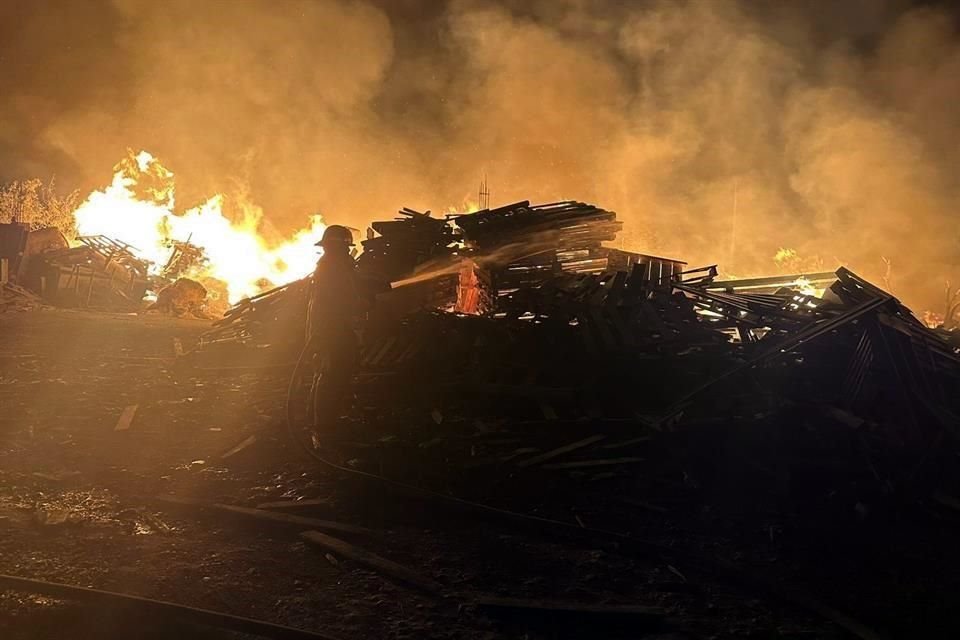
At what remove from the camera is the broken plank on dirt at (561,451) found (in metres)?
5.71

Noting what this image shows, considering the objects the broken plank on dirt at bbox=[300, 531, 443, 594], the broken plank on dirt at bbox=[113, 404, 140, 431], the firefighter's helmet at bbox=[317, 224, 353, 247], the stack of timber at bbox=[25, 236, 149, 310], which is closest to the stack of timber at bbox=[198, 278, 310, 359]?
the broken plank on dirt at bbox=[113, 404, 140, 431]

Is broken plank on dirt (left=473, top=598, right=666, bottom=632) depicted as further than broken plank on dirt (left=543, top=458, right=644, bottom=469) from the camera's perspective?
No

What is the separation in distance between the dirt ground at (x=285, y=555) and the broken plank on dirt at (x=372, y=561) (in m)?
0.06

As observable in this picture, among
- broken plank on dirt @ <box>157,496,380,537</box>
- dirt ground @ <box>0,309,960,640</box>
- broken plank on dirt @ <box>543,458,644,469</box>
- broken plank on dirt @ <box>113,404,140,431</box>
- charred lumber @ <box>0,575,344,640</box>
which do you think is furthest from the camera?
broken plank on dirt @ <box>113,404,140,431</box>

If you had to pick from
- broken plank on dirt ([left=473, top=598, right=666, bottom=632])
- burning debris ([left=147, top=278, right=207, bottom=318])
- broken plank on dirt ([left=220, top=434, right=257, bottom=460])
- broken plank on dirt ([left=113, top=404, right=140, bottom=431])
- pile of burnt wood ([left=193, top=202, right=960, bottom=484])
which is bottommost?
broken plank on dirt ([left=473, top=598, right=666, bottom=632])

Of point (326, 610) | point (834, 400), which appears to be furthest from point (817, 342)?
point (326, 610)

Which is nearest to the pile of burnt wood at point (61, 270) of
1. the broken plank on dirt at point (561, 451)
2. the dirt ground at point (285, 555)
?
the dirt ground at point (285, 555)

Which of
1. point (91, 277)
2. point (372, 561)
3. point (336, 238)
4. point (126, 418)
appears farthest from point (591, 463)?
point (91, 277)

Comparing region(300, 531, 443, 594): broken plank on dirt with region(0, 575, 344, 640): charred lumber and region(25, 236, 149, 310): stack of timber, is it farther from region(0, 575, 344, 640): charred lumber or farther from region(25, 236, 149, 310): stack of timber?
region(25, 236, 149, 310): stack of timber

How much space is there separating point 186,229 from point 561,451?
3273 centimetres

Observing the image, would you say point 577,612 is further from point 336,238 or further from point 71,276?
point 71,276

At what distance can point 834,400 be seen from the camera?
644 centimetres

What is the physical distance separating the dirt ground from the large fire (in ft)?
80.2

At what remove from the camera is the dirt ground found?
322 centimetres
